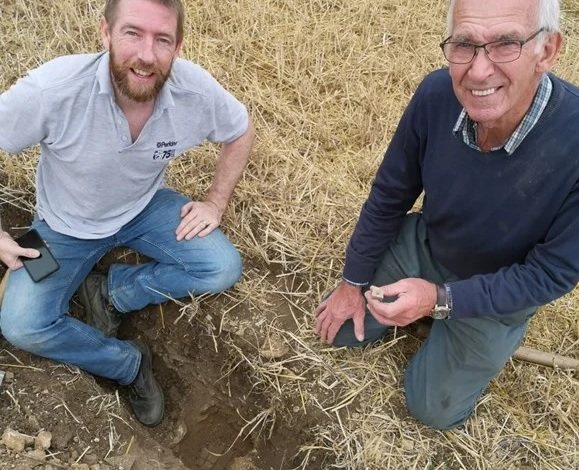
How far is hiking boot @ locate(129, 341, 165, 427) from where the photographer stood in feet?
10.4

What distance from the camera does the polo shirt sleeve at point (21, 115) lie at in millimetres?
2537

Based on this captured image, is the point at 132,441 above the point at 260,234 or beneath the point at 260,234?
beneath

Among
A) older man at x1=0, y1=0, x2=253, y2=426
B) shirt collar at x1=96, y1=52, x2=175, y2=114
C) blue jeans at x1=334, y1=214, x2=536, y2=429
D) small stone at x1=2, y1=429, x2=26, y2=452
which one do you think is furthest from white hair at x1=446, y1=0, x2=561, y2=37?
small stone at x1=2, y1=429, x2=26, y2=452

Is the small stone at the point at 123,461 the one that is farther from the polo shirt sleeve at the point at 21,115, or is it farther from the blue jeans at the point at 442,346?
the polo shirt sleeve at the point at 21,115

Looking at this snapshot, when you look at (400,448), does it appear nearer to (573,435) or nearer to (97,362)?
(573,435)

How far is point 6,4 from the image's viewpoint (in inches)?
174

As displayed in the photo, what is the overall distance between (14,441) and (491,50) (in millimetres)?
2301

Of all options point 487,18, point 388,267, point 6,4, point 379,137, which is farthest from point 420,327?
point 6,4

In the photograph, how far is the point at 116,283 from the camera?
3242 mm

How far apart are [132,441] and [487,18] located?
2230mm

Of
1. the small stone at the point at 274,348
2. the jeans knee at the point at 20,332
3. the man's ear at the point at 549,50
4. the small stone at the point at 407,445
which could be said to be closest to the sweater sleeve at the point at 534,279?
the man's ear at the point at 549,50

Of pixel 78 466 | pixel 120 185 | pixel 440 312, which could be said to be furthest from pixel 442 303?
pixel 78 466

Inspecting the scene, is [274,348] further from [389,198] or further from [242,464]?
[389,198]

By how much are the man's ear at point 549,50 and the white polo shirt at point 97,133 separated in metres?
1.44
